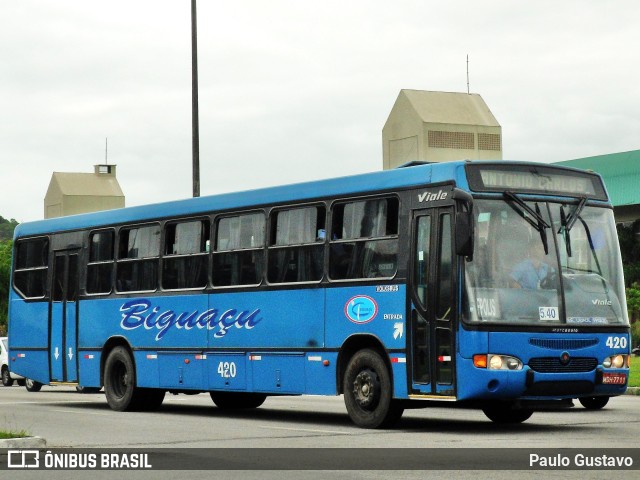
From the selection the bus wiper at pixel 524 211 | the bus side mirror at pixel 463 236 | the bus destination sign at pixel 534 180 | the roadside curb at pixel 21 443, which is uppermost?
the bus destination sign at pixel 534 180

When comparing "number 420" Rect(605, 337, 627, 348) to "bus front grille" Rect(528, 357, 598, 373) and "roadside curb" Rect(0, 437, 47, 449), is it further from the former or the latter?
"roadside curb" Rect(0, 437, 47, 449)

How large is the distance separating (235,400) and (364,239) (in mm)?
6568

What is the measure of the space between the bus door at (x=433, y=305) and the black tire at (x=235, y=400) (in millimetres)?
Result: 6877

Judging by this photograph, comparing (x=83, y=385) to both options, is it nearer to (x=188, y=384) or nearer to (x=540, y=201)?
(x=188, y=384)

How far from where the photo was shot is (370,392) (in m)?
17.7

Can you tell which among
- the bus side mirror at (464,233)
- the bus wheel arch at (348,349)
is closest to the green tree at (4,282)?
the bus wheel arch at (348,349)

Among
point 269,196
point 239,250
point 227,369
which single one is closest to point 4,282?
point 227,369

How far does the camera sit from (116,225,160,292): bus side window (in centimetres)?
2250

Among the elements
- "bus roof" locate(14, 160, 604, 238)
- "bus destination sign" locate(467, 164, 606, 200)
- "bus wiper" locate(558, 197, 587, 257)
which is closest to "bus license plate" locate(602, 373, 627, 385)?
"bus wiper" locate(558, 197, 587, 257)

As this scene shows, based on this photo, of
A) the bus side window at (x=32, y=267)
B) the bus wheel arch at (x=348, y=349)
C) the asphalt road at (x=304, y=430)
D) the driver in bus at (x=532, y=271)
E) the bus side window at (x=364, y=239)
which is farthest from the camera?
the bus side window at (x=32, y=267)

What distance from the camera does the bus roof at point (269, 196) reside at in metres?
17.3

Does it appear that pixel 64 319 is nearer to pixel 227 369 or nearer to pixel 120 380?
pixel 120 380

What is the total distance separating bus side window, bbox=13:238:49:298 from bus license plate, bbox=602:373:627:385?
11819mm

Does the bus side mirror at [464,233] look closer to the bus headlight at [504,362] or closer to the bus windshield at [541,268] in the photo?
the bus windshield at [541,268]
